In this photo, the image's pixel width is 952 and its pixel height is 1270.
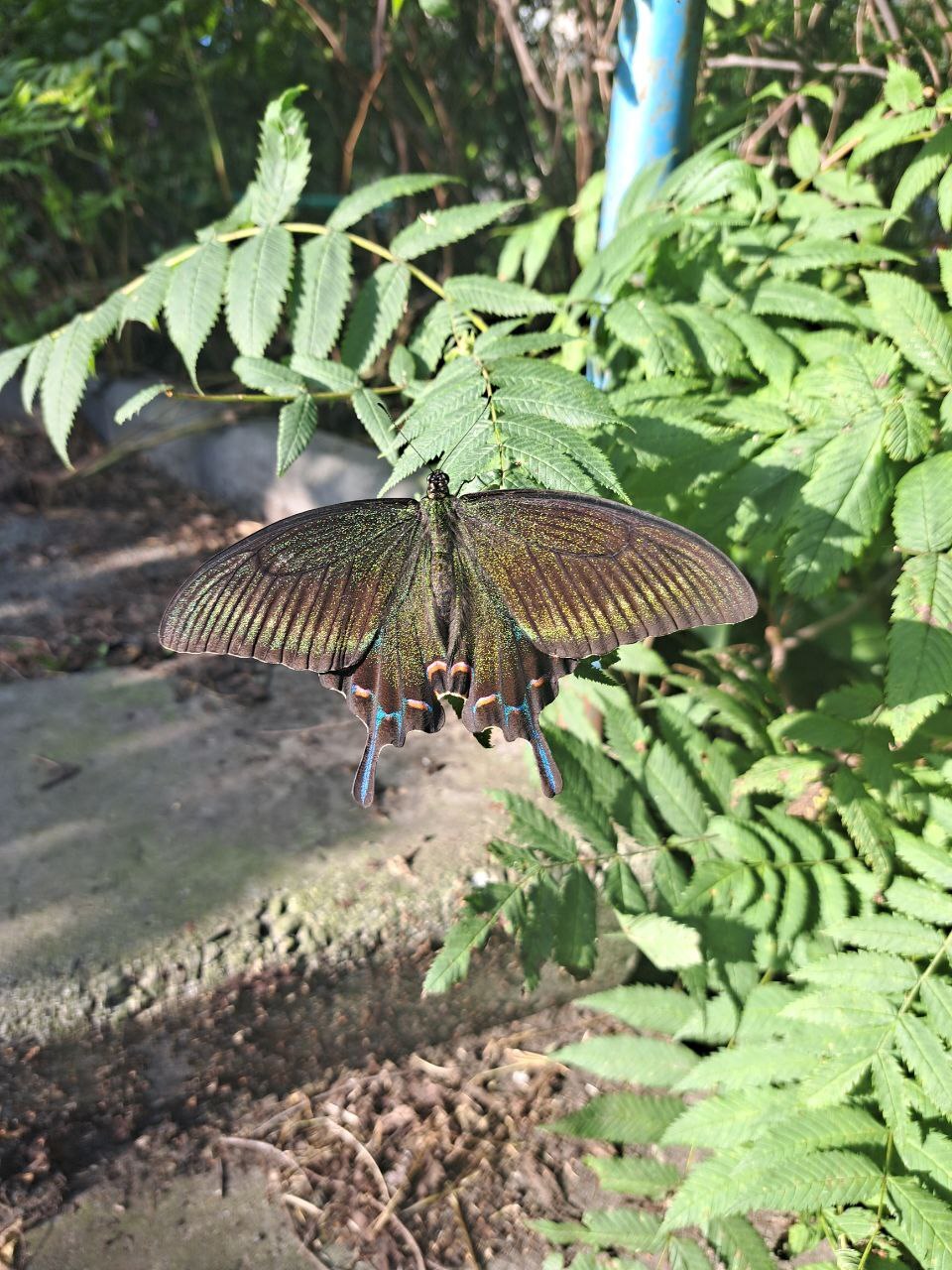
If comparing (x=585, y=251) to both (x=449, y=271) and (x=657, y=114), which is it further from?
(x=449, y=271)

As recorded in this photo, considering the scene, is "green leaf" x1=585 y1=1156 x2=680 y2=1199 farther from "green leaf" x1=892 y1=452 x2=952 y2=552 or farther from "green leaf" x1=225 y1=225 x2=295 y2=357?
"green leaf" x1=225 y1=225 x2=295 y2=357

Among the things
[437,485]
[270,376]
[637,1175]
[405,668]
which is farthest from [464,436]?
[637,1175]

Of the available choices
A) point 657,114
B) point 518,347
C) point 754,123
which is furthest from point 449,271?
point 518,347

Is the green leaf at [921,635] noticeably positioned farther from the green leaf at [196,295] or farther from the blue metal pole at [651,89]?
the green leaf at [196,295]

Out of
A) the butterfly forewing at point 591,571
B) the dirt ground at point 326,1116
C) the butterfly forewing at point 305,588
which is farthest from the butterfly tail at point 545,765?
the dirt ground at point 326,1116

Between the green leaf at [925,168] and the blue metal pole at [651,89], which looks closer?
the green leaf at [925,168]
